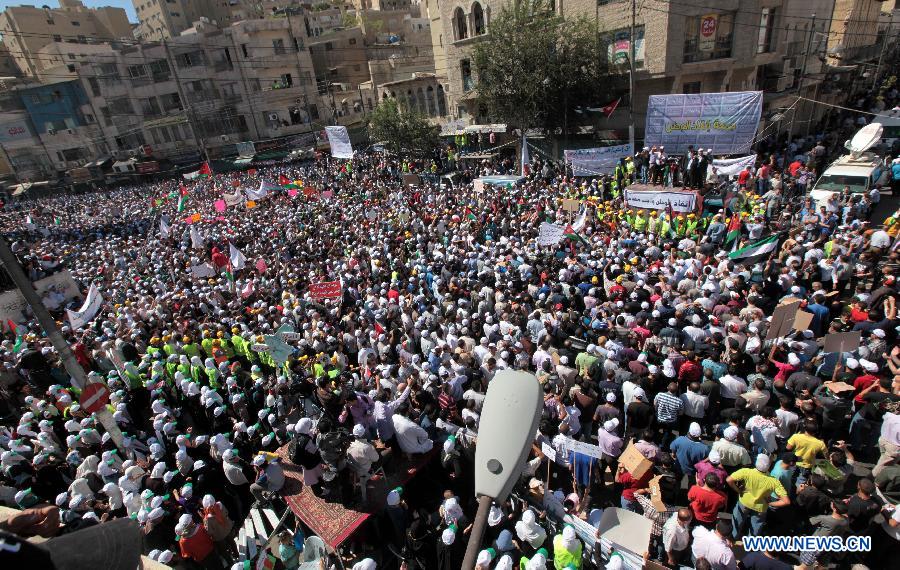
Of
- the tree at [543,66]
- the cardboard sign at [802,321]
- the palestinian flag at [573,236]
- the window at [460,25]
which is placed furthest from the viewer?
the window at [460,25]

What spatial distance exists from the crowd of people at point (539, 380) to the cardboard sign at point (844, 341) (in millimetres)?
117

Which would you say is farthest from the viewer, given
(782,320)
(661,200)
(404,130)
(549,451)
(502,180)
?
(404,130)

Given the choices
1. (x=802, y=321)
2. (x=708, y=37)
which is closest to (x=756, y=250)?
(x=802, y=321)

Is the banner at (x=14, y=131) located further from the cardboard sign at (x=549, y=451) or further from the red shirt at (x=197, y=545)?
the cardboard sign at (x=549, y=451)

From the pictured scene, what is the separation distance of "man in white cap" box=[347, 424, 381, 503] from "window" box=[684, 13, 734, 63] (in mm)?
22077

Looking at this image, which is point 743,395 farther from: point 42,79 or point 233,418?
point 42,79

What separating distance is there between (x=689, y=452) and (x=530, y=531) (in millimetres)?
2183

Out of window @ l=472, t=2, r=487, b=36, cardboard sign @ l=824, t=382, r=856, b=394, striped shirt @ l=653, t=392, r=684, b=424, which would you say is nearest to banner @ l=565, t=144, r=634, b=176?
cardboard sign @ l=824, t=382, r=856, b=394

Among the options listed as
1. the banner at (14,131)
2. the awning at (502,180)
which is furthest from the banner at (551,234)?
the banner at (14,131)

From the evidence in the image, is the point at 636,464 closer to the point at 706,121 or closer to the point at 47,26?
the point at 706,121

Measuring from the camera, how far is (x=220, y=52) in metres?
42.0

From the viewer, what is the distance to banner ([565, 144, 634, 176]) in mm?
16328

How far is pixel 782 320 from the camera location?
6738 mm

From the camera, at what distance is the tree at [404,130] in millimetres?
29656
